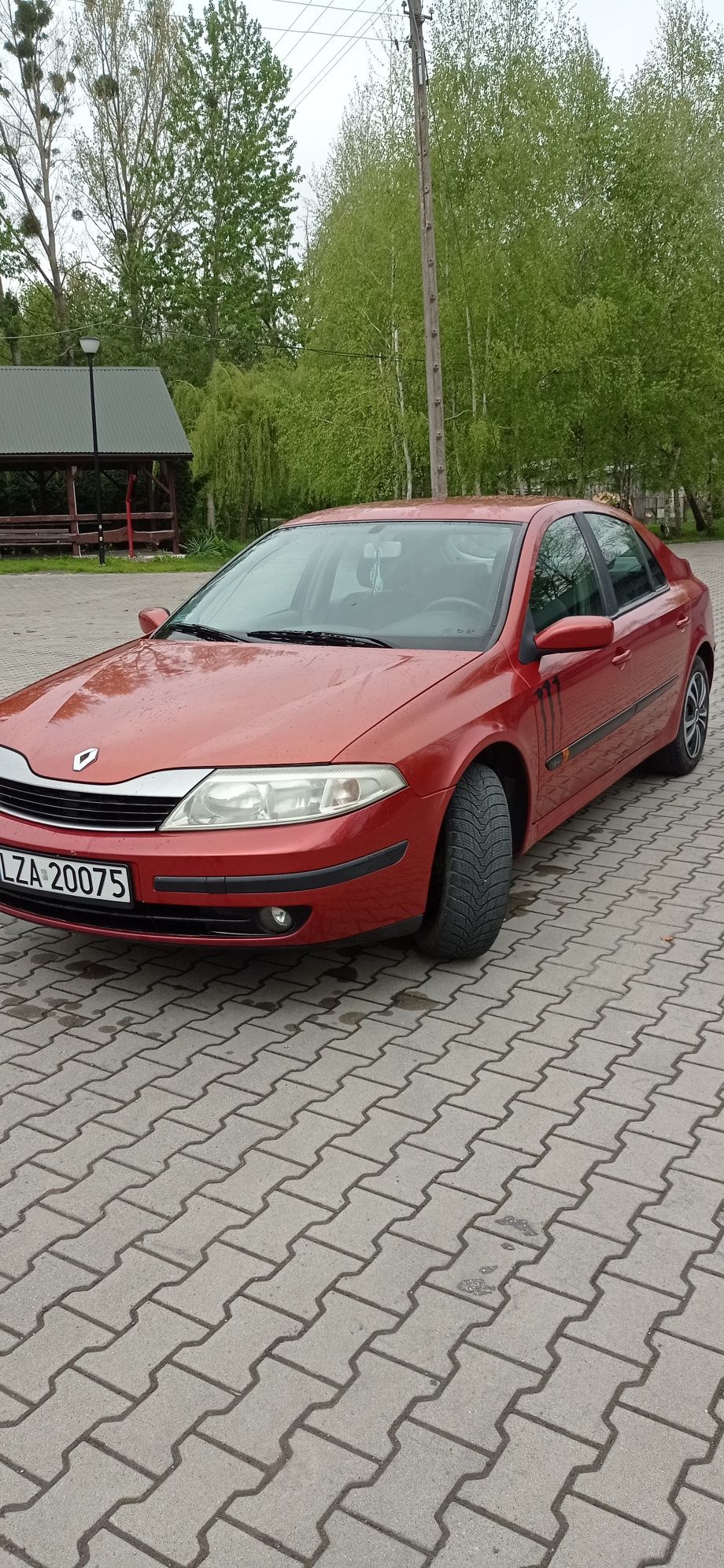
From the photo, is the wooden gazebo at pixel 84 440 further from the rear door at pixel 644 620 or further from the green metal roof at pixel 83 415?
the rear door at pixel 644 620

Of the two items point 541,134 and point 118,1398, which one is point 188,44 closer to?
point 541,134

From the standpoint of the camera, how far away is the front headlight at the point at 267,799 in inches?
133

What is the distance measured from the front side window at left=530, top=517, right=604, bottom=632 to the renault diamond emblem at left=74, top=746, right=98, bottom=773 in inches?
66.5

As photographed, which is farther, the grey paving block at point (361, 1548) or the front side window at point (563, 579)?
the front side window at point (563, 579)

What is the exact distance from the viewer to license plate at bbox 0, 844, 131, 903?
3.42 metres

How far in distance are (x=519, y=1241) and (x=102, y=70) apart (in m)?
48.8

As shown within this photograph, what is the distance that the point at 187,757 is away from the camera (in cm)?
348

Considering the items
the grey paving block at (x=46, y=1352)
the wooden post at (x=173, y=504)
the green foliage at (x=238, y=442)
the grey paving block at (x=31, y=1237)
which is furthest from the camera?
the green foliage at (x=238, y=442)

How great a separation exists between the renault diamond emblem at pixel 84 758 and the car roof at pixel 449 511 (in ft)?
5.94

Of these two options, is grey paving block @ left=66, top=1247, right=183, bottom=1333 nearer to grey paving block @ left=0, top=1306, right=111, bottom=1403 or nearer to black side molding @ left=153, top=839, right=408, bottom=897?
grey paving block @ left=0, top=1306, right=111, bottom=1403

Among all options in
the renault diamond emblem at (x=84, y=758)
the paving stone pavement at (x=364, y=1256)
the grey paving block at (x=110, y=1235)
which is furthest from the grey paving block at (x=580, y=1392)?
the renault diamond emblem at (x=84, y=758)

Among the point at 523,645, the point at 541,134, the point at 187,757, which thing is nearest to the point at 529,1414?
the point at 187,757

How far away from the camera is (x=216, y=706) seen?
3.76 m

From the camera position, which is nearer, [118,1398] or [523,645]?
[118,1398]
